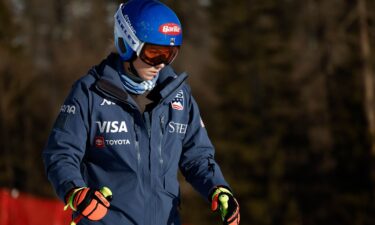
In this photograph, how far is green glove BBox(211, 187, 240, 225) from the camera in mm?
4469

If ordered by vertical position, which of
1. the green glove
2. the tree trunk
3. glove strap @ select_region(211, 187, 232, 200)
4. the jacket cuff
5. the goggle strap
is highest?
the goggle strap

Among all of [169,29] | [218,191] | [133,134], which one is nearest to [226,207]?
[218,191]

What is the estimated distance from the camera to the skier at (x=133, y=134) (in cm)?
443

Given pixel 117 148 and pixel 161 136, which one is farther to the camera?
pixel 161 136

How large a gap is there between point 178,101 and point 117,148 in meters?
0.50

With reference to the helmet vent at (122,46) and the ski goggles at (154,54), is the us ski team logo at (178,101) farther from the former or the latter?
the helmet vent at (122,46)

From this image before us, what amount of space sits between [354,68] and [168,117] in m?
35.5

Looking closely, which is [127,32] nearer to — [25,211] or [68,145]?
[68,145]

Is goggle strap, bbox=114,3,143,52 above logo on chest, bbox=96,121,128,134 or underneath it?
above

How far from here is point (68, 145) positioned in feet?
14.4

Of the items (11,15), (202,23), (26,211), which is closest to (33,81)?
(11,15)

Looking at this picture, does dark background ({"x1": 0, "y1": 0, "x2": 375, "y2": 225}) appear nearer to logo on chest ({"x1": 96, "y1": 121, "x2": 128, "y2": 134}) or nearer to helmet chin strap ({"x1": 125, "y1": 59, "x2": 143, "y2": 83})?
helmet chin strap ({"x1": 125, "y1": 59, "x2": 143, "y2": 83})

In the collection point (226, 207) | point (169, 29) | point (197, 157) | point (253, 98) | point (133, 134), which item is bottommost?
point (253, 98)

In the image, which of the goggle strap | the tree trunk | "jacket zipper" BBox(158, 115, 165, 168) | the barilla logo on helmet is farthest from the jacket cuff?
the tree trunk
